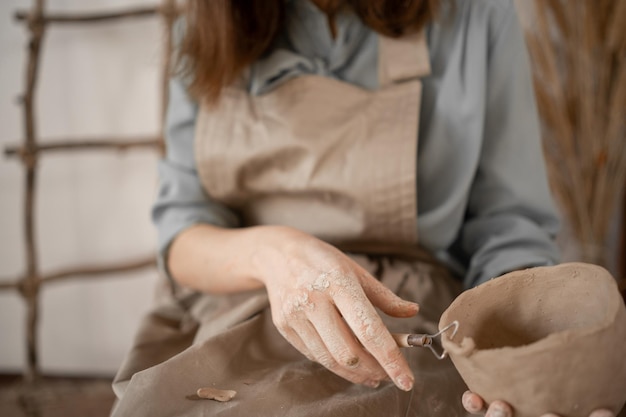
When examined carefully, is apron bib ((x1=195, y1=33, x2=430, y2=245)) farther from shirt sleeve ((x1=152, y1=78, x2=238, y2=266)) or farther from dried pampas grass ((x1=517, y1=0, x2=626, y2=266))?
dried pampas grass ((x1=517, y1=0, x2=626, y2=266))

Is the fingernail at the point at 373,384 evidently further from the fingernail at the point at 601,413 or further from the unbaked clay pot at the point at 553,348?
the fingernail at the point at 601,413

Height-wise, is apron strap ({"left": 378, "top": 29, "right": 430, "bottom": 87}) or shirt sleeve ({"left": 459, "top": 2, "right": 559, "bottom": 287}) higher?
apron strap ({"left": 378, "top": 29, "right": 430, "bottom": 87})

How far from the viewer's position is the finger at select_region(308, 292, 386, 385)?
2.10 feet

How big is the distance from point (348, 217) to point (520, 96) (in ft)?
1.14

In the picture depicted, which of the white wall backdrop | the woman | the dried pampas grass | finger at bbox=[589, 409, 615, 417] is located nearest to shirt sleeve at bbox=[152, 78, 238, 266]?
the woman

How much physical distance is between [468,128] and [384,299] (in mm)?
377

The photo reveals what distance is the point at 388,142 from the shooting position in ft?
2.91

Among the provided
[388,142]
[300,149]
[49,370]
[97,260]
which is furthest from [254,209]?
[49,370]

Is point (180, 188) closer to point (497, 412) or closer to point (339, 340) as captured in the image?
point (339, 340)

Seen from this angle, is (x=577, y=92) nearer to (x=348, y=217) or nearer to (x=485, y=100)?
(x=485, y=100)

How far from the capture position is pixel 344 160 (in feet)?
2.98

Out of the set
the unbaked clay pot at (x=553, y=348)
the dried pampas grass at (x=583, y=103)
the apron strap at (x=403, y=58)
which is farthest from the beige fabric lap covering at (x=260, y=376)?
the dried pampas grass at (x=583, y=103)

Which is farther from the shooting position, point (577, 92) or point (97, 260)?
point (97, 260)

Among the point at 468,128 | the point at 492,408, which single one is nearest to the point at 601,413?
the point at 492,408
